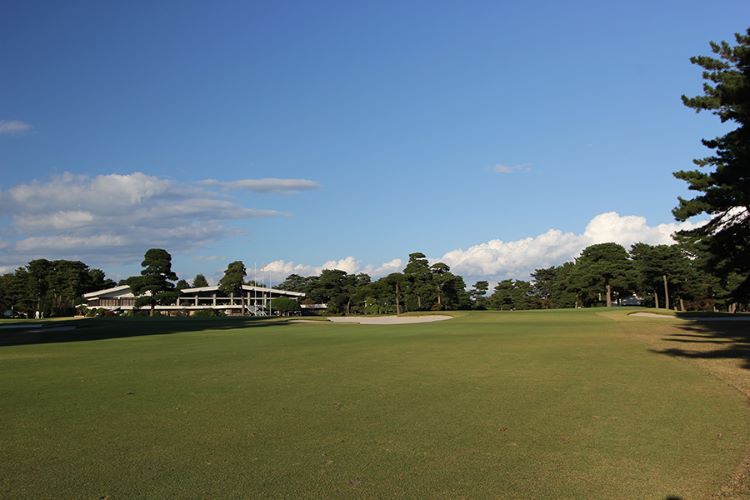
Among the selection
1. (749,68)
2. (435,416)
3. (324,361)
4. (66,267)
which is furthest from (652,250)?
(66,267)

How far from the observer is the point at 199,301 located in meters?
117

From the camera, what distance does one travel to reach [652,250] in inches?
3401

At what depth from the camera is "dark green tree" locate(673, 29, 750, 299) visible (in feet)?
75.2

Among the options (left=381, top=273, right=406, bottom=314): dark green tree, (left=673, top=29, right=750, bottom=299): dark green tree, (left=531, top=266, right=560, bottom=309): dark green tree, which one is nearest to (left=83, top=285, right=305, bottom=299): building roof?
(left=381, top=273, right=406, bottom=314): dark green tree

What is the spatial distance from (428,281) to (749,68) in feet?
230

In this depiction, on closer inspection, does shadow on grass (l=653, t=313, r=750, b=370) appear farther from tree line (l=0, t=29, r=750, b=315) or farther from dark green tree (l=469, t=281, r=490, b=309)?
dark green tree (l=469, t=281, r=490, b=309)

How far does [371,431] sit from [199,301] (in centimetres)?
11552

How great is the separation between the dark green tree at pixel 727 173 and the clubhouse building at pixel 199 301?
81.6 metres

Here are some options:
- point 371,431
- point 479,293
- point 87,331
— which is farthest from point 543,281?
point 371,431

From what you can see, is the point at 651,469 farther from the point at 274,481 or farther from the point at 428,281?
the point at 428,281

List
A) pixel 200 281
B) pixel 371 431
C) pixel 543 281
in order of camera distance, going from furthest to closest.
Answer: pixel 200 281 < pixel 543 281 < pixel 371 431

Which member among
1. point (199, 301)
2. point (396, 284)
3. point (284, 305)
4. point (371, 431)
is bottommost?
point (371, 431)

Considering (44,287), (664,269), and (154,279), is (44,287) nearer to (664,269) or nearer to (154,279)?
(154,279)

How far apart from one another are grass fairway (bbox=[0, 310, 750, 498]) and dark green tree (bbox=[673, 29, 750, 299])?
13282mm
